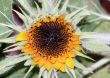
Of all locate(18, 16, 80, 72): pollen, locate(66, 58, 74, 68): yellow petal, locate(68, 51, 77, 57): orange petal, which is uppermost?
locate(18, 16, 80, 72): pollen

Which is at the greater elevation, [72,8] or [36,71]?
[72,8]

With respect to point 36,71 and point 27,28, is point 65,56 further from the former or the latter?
point 36,71

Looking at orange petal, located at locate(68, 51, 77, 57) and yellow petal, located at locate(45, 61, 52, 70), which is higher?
orange petal, located at locate(68, 51, 77, 57)

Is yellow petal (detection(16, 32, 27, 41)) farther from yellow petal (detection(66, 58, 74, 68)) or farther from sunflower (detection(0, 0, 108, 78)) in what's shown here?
yellow petal (detection(66, 58, 74, 68))

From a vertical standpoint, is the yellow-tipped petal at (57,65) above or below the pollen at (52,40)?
below

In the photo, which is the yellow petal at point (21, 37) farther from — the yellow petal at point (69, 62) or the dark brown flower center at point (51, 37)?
the yellow petal at point (69, 62)

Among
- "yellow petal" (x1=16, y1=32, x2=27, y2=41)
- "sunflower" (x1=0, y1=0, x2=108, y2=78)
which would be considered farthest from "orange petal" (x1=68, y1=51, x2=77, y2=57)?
"yellow petal" (x1=16, y1=32, x2=27, y2=41)

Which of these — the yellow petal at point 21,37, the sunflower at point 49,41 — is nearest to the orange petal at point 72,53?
the sunflower at point 49,41

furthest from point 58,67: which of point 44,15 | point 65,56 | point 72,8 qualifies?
point 72,8

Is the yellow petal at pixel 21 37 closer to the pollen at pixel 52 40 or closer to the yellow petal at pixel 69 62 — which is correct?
the pollen at pixel 52 40

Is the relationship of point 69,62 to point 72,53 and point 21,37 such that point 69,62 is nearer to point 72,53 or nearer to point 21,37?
point 72,53

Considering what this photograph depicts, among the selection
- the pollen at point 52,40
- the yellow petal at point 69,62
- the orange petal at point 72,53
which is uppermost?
the pollen at point 52,40
